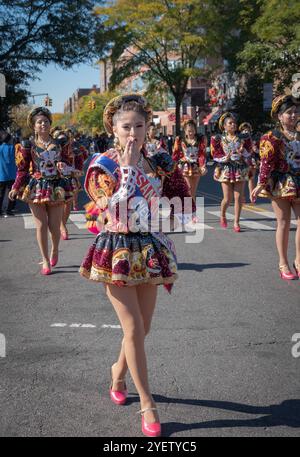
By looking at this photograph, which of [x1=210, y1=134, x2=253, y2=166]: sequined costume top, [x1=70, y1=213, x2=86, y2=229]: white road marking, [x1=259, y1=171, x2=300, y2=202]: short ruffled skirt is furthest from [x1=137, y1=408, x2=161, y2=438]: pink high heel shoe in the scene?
[x1=70, y1=213, x2=86, y2=229]: white road marking

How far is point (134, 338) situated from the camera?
3857 millimetres

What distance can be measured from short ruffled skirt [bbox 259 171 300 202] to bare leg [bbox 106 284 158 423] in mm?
4230

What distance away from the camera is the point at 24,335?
5.94m

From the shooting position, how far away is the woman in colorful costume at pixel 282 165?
297 inches

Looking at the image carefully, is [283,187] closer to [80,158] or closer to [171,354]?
[171,354]

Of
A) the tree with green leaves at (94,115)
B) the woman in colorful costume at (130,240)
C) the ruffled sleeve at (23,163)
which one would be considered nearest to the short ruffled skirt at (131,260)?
the woman in colorful costume at (130,240)

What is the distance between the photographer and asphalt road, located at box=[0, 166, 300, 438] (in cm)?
407

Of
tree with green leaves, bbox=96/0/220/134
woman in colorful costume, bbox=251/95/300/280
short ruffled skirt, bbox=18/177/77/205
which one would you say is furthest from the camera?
tree with green leaves, bbox=96/0/220/134

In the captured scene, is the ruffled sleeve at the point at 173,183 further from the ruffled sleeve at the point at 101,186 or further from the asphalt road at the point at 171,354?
the asphalt road at the point at 171,354

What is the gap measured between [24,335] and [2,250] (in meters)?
5.21

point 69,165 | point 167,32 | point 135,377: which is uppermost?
point 167,32

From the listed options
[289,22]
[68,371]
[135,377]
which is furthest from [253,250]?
[289,22]

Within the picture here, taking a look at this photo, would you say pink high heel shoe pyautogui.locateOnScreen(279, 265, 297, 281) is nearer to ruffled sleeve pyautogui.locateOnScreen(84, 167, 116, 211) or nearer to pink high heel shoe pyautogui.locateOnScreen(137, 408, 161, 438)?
pink high heel shoe pyautogui.locateOnScreen(137, 408, 161, 438)
